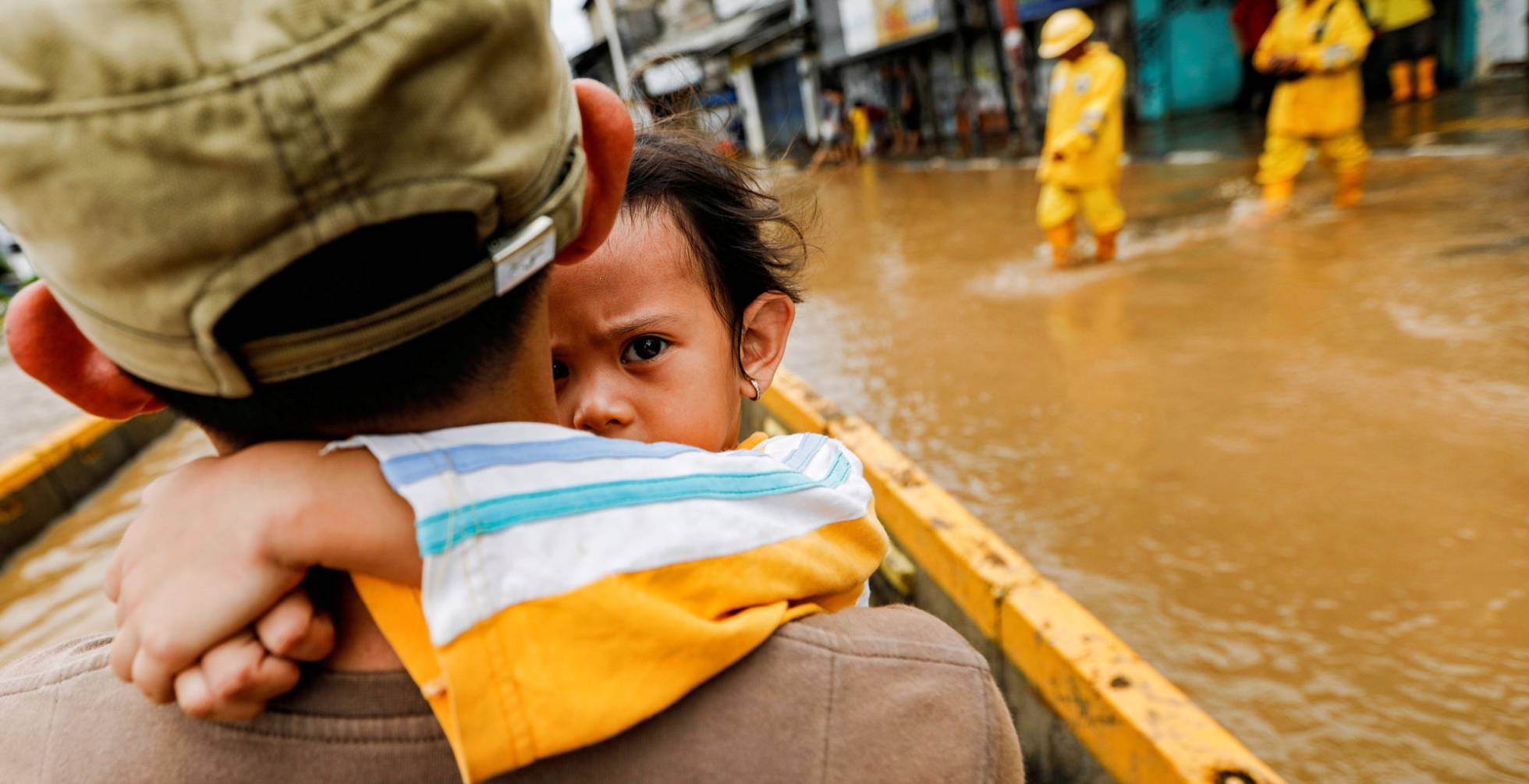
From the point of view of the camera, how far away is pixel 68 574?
4.16 m

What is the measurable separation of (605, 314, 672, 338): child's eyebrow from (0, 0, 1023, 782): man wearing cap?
61 centimetres

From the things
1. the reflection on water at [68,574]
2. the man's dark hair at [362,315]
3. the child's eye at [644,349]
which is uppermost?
the man's dark hair at [362,315]

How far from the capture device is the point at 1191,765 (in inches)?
58.4

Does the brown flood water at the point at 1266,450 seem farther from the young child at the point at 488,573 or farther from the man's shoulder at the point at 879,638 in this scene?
the young child at the point at 488,573

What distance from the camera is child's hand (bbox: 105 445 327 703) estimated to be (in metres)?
0.59

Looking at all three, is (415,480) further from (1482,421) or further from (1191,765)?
(1482,421)

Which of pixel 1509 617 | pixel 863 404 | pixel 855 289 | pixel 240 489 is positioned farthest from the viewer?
pixel 855 289

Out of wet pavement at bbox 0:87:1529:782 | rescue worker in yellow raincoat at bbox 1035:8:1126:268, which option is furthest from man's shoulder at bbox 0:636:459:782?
rescue worker in yellow raincoat at bbox 1035:8:1126:268

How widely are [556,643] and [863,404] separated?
4075mm

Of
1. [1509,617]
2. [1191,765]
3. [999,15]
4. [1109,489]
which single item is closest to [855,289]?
[1109,489]

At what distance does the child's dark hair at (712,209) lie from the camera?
1.59m

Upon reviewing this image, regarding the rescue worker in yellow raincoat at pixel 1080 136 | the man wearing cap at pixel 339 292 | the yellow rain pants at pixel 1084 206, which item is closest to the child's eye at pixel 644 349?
the man wearing cap at pixel 339 292

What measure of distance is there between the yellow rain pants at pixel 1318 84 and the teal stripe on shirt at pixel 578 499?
704cm

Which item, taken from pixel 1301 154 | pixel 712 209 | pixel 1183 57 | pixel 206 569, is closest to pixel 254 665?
pixel 206 569
